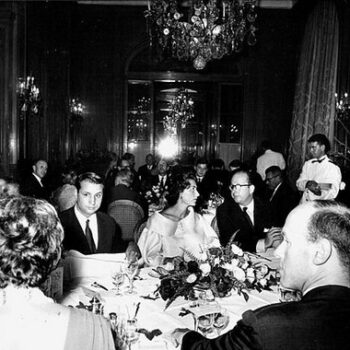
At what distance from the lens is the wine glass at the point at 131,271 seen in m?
2.53

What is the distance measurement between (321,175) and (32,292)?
4944 mm

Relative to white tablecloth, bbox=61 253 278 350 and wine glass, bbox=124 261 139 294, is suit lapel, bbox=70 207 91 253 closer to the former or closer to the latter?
white tablecloth, bbox=61 253 278 350

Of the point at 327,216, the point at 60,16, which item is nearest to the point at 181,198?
the point at 327,216

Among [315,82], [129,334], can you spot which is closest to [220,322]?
[129,334]

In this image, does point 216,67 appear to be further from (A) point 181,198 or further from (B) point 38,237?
(B) point 38,237

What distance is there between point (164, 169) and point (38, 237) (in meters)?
7.16

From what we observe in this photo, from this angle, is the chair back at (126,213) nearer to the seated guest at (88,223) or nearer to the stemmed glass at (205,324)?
the seated guest at (88,223)

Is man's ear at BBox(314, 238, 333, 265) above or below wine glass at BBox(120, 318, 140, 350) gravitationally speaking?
above

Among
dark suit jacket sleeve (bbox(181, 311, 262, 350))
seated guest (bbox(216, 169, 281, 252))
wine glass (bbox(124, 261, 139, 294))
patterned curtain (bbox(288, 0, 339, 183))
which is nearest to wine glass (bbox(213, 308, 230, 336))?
dark suit jacket sleeve (bbox(181, 311, 262, 350))

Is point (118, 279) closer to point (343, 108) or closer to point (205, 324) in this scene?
point (205, 324)

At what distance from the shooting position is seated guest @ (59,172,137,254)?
3.39 metres

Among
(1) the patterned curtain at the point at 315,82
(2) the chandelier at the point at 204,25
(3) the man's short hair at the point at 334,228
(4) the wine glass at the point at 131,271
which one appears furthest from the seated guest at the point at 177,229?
(1) the patterned curtain at the point at 315,82

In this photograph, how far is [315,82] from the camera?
29.7ft

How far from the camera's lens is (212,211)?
6043 mm
